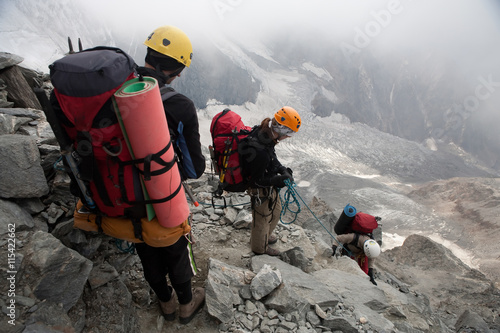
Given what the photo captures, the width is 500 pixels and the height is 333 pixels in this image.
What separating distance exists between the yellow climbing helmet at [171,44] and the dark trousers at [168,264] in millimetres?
1637

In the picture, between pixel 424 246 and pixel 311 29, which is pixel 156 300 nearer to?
pixel 424 246

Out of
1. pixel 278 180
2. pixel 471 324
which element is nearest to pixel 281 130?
pixel 278 180

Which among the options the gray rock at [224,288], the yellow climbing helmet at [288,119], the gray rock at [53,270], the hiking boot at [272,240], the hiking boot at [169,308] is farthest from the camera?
the hiking boot at [272,240]

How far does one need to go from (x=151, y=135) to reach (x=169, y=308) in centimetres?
186

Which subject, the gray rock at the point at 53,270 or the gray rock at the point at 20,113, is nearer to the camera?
the gray rock at the point at 53,270

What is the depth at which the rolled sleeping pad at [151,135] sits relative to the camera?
1.76 meters

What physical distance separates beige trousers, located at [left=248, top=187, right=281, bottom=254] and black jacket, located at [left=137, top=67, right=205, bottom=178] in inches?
72.0

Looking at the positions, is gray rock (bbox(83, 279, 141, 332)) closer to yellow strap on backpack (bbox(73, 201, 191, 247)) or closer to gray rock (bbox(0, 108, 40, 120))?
yellow strap on backpack (bbox(73, 201, 191, 247))

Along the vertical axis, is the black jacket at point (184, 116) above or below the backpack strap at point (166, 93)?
below

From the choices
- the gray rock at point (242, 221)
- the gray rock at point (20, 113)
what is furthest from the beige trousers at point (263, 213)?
the gray rock at point (20, 113)

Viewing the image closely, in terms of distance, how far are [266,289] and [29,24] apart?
1929cm

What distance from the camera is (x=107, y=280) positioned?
284cm

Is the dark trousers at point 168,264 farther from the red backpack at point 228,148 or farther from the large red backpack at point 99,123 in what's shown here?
the red backpack at point 228,148

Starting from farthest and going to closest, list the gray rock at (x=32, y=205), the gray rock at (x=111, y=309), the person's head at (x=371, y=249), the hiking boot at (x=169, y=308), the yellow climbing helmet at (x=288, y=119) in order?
1. the person's head at (x=371, y=249)
2. the yellow climbing helmet at (x=288, y=119)
3. the hiking boot at (x=169, y=308)
4. the gray rock at (x=32, y=205)
5. the gray rock at (x=111, y=309)
